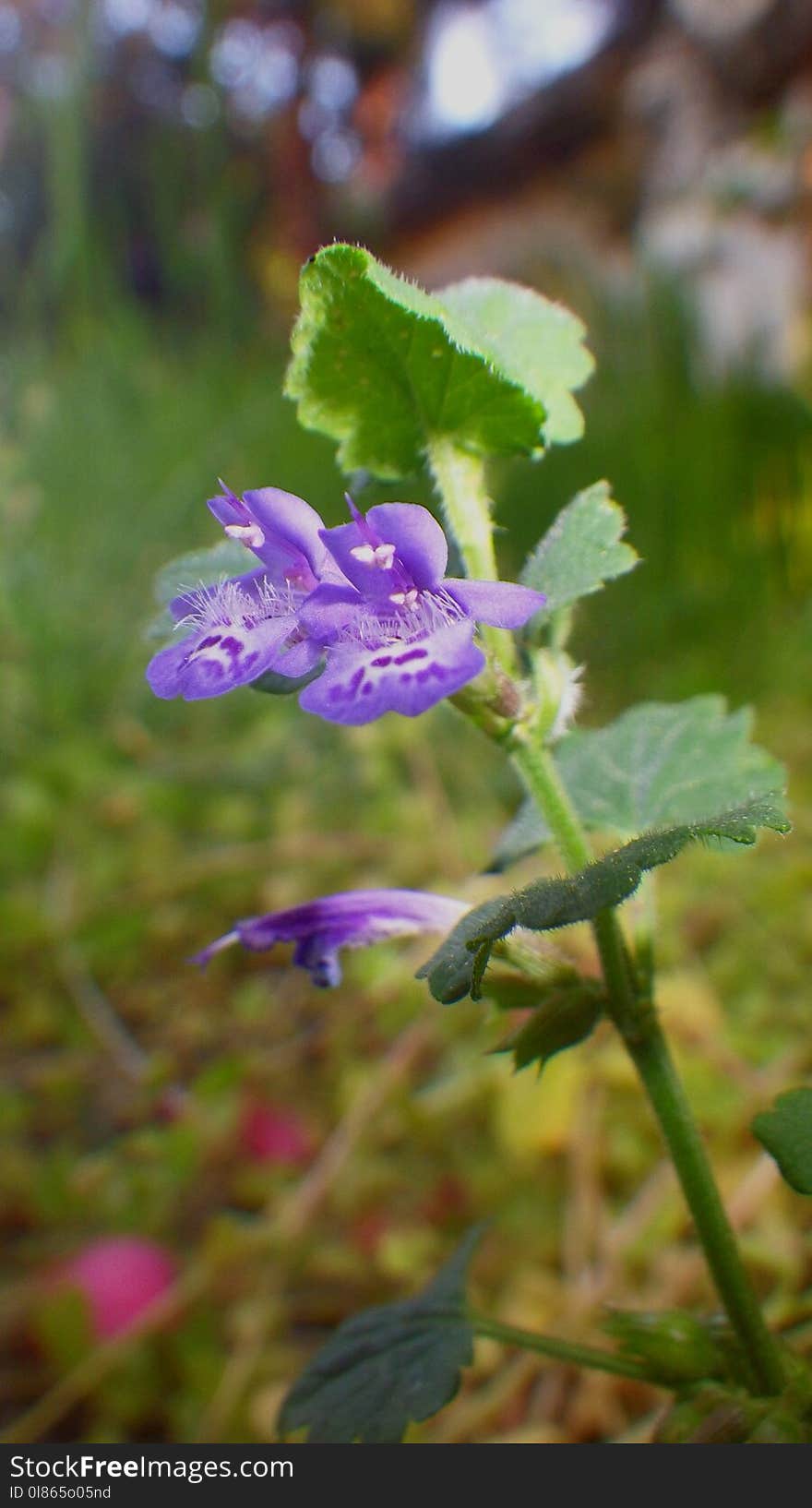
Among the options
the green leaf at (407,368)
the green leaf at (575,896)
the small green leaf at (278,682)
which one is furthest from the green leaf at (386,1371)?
the green leaf at (407,368)

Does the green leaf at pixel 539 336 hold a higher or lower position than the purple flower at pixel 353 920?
higher

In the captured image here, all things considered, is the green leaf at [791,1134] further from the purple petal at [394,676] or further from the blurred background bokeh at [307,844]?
the blurred background bokeh at [307,844]

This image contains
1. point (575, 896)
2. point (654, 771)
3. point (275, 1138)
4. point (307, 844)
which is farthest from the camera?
point (307, 844)

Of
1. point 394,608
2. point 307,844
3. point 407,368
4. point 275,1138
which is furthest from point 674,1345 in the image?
point 307,844

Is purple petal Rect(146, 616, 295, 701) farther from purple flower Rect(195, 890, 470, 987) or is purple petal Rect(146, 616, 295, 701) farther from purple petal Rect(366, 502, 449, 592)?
purple flower Rect(195, 890, 470, 987)

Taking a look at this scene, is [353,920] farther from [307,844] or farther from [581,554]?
[307,844]

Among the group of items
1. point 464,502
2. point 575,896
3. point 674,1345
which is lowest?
point 674,1345

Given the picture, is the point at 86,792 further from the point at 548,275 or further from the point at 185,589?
the point at 548,275
